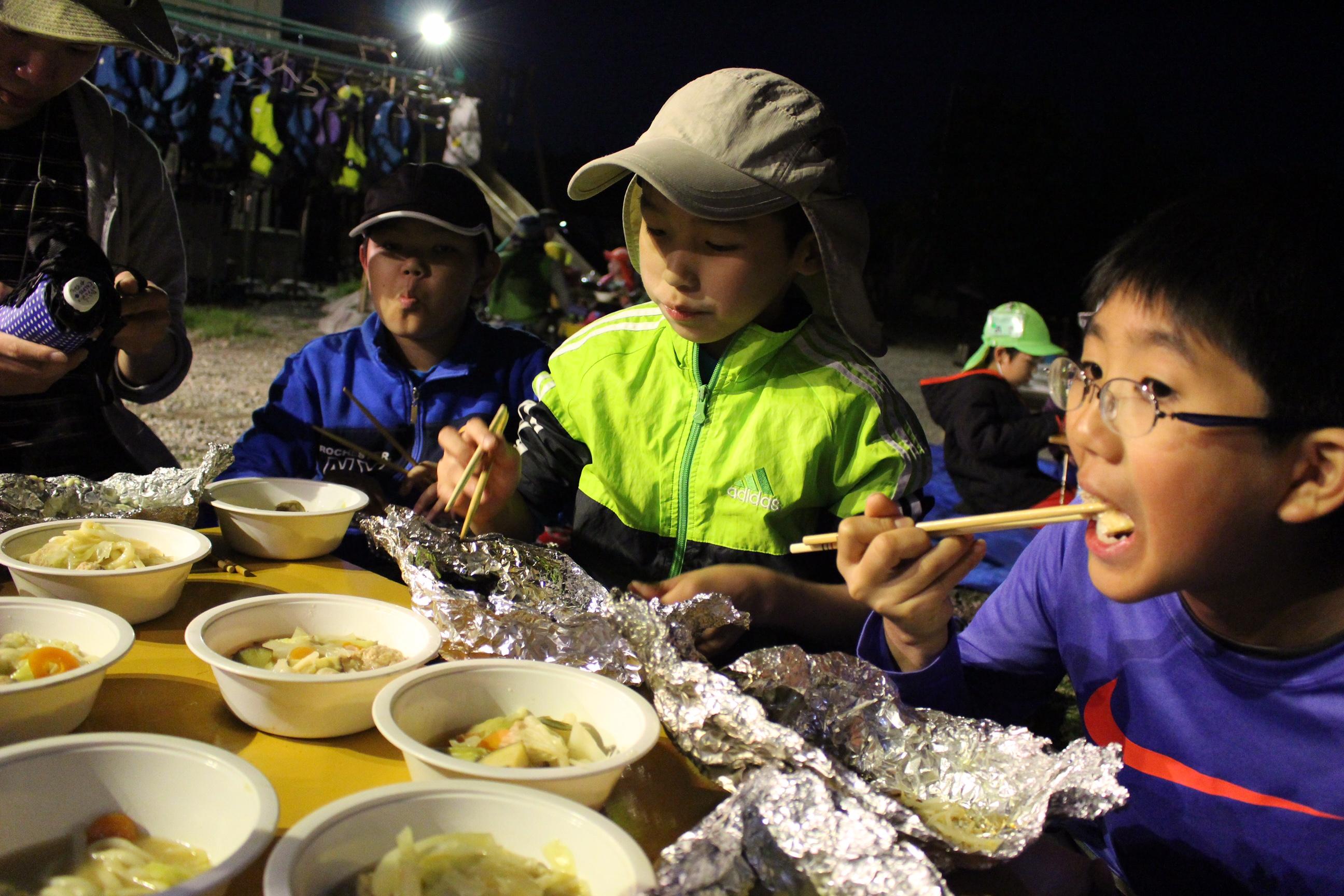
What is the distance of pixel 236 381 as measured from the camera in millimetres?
7637

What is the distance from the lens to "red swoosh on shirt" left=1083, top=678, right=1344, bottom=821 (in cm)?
116

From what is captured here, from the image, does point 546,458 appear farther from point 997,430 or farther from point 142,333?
point 997,430

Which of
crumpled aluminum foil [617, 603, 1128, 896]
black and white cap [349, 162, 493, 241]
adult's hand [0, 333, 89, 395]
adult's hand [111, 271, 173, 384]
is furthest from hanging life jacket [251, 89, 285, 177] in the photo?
crumpled aluminum foil [617, 603, 1128, 896]

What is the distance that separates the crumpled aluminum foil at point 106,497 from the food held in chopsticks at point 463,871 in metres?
1.18

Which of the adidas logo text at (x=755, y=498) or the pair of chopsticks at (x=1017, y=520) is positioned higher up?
the pair of chopsticks at (x=1017, y=520)

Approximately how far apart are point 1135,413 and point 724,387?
0.95 metres

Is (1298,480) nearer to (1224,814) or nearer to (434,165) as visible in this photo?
(1224,814)

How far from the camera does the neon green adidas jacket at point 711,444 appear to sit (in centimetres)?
180

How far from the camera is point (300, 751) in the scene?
1.03 m

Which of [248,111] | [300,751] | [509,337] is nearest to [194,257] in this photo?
[248,111]

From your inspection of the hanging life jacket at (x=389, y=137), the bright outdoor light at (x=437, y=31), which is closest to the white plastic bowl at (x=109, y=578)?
the hanging life jacket at (x=389, y=137)

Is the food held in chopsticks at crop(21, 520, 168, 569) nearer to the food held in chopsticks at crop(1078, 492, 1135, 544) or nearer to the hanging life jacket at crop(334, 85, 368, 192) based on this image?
the food held in chopsticks at crop(1078, 492, 1135, 544)

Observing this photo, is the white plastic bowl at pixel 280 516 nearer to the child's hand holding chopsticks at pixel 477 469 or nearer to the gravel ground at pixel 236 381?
the child's hand holding chopsticks at pixel 477 469

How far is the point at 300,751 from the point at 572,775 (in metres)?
0.41
